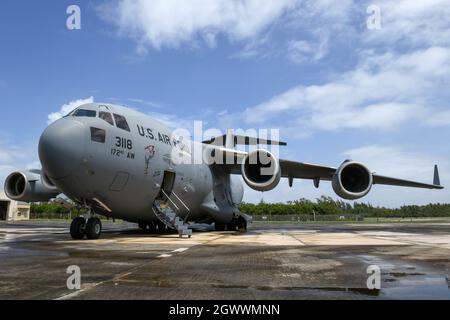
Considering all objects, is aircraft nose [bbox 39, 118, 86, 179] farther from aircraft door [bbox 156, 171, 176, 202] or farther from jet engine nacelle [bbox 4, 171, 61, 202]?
jet engine nacelle [bbox 4, 171, 61, 202]

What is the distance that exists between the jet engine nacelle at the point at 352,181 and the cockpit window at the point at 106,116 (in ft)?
32.4

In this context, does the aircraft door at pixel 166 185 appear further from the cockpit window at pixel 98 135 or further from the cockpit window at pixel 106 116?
the cockpit window at pixel 98 135

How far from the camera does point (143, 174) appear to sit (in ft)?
46.6

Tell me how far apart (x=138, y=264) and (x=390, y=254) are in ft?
17.1

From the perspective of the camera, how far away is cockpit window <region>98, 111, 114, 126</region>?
12.8m

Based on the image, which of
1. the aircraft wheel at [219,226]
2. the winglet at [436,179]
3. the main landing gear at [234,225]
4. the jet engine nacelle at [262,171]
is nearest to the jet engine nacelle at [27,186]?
the jet engine nacelle at [262,171]

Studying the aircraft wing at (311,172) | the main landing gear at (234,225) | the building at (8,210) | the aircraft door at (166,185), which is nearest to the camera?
the aircraft door at (166,185)

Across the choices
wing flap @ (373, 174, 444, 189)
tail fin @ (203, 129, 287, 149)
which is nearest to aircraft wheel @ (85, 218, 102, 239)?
tail fin @ (203, 129, 287, 149)

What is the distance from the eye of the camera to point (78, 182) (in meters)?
12.1

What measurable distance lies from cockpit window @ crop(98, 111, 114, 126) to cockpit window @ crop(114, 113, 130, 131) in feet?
0.77

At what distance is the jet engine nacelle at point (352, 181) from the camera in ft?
58.4

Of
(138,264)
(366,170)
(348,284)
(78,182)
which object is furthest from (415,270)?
(366,170)
